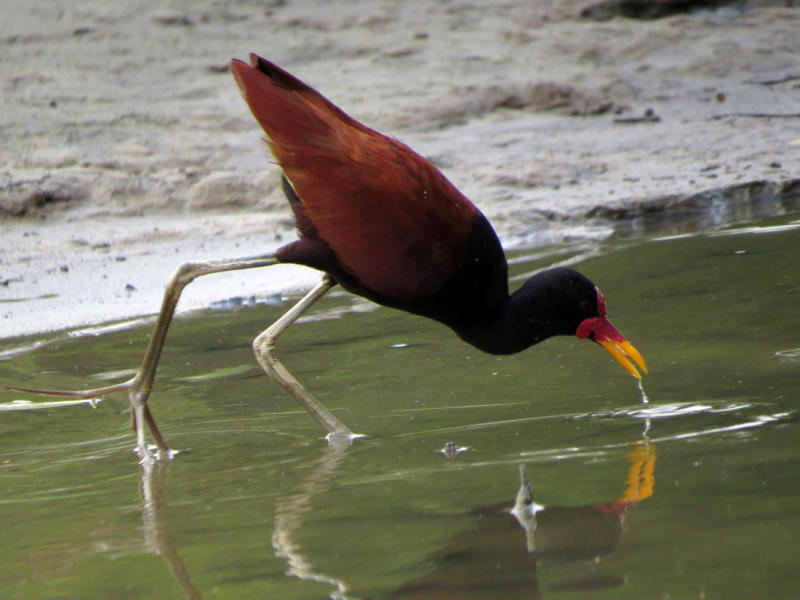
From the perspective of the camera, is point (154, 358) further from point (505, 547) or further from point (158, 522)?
point (505, 547)

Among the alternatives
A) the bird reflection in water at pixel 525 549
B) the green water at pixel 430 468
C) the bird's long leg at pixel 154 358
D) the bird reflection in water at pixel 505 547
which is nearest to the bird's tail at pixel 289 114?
the bird's long leg at pixel 154 358

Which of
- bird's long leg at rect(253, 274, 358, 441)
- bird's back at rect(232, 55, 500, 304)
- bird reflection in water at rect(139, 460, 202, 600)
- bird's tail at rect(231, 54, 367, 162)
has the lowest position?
bird's long leg at rect(253, 274, 358, 441)

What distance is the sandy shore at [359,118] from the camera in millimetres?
7496

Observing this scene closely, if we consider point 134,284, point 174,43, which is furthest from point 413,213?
point 174,43

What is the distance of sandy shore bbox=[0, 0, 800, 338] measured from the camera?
24.6 ft

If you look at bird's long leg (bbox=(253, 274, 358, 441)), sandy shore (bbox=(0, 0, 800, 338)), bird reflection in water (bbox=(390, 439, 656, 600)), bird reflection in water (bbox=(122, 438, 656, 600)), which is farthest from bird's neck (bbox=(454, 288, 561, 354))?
sandy shore (bbox=(0, 0, 800, 338))

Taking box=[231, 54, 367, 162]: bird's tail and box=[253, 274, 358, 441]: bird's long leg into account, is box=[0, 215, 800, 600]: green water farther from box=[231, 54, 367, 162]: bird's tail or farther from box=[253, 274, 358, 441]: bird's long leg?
box=[231, 54, 367, 162]: bird's tail

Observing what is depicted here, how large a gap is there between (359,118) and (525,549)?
8.92m

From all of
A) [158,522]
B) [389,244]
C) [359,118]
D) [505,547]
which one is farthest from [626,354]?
[359,118]

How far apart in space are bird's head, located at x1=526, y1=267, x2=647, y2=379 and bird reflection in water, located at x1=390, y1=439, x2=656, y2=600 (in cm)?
137

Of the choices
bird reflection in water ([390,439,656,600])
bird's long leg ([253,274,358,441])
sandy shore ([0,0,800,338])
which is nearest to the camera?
bird reflection in water ([390,439,656,600])

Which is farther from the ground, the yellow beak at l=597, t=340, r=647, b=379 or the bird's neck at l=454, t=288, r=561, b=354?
the bird's neck at l=454, t=288, r=561, b=354

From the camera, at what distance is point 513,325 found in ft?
12.7

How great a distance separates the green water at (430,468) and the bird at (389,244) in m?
0.19
